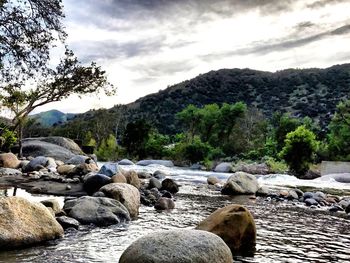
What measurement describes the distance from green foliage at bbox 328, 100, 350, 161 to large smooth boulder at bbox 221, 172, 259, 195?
31008mm

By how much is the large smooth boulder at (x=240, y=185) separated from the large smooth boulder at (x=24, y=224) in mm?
14373

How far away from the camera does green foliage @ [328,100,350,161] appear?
5381 cm

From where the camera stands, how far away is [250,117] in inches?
3339

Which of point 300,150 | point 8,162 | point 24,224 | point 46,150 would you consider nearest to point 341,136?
point 300,150

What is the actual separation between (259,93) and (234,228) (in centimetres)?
11964

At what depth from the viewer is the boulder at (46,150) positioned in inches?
1501

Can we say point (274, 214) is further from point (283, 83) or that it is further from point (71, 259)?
point (283, 83)

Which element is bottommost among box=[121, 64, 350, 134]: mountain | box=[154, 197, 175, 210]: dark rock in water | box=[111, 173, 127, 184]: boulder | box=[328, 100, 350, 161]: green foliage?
box=[154, 197, 175, 210]: dark rock in water

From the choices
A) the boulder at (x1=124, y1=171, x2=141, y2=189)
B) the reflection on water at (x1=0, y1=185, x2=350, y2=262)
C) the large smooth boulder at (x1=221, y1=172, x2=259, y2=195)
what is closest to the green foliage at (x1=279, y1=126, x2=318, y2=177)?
the large smooth boulder at (x1=221, y1=172, x2=259, y2=195)

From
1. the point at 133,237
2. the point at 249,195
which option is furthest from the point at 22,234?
the point at 249,195

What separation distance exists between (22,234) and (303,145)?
40457mm

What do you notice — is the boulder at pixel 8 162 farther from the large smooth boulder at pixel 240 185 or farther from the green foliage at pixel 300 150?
the green foliage at pixel 300 150

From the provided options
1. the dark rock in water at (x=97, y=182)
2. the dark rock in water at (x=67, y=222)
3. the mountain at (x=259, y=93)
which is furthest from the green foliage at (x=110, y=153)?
the dark rock in water at (x=67, y=222)

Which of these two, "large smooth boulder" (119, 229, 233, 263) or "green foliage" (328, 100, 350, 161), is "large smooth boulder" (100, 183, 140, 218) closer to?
"large smooth boulder" (119, 229, 233, 263)
